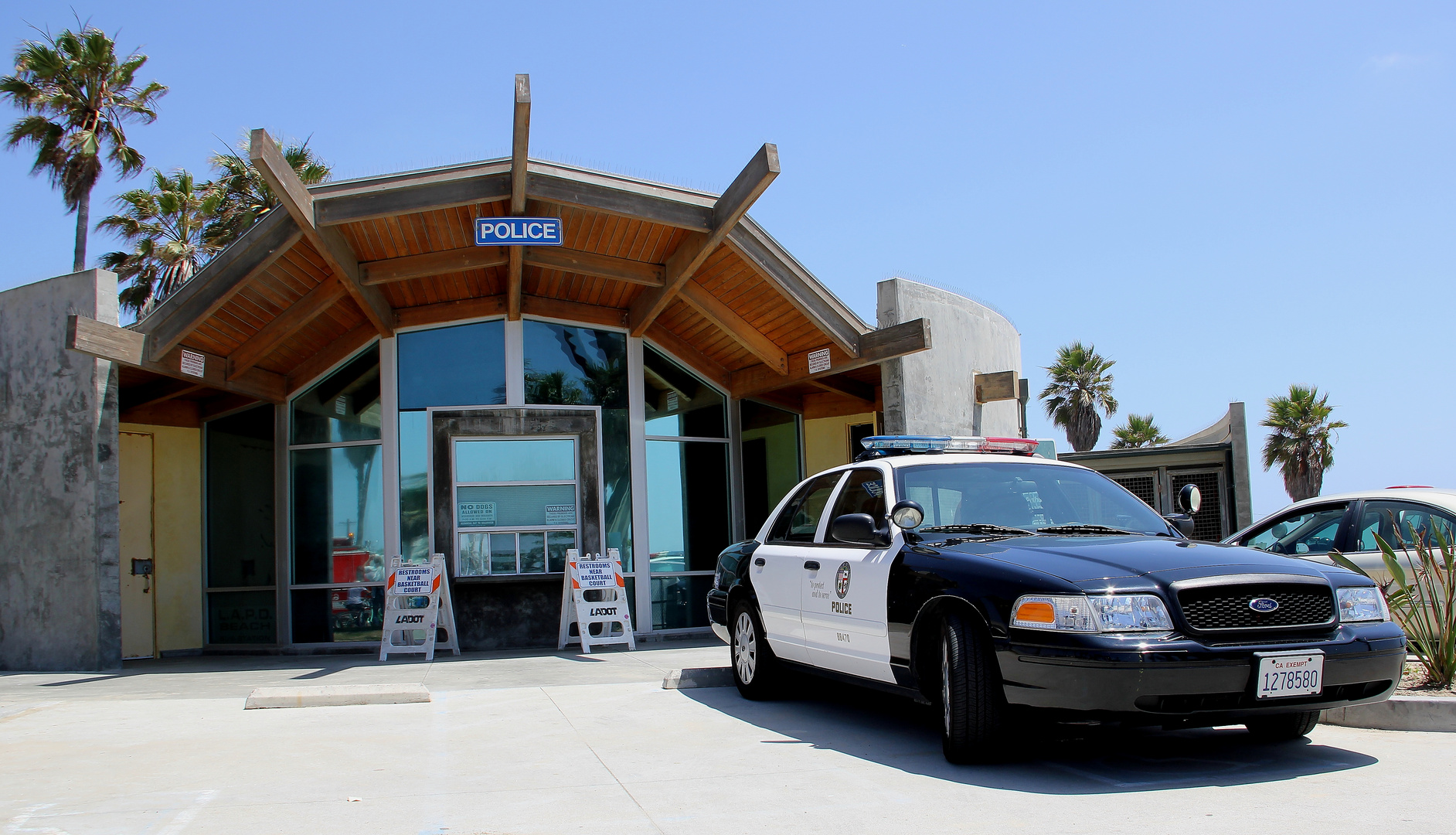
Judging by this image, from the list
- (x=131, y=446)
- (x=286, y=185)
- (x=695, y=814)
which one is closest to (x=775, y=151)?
(x=286, y=185)

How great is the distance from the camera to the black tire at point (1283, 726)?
5477 mm

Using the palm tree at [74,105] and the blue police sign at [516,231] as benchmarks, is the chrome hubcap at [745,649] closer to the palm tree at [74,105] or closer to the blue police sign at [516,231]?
the blue police sign at [516,231]

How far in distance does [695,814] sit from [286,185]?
7667 millimetres

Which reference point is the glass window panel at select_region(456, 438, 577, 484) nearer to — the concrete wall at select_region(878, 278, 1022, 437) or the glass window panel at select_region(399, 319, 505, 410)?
the glass window panel at select_region(399, 319, 505, 410)

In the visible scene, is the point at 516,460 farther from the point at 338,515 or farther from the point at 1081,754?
the point at 1081,754

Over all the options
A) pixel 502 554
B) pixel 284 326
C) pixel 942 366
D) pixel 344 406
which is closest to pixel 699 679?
pixel 502 554

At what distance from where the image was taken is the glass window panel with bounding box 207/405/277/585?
14609 millimetres

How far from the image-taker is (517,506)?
13.5 meters

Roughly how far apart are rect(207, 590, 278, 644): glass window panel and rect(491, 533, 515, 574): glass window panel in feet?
10.9

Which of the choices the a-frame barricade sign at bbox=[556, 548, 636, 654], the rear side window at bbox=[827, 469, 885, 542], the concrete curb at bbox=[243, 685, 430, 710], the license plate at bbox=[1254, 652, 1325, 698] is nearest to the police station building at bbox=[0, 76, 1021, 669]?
the a-frame barricade sign at bbox=[556, 548, 636, 654]

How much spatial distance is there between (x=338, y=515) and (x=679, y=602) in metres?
4.51

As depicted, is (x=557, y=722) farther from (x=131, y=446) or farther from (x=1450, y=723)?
(x=131, y=446)

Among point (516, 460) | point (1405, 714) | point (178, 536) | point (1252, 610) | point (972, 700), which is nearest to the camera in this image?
point (1252, 610)

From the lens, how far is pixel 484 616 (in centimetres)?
1323
